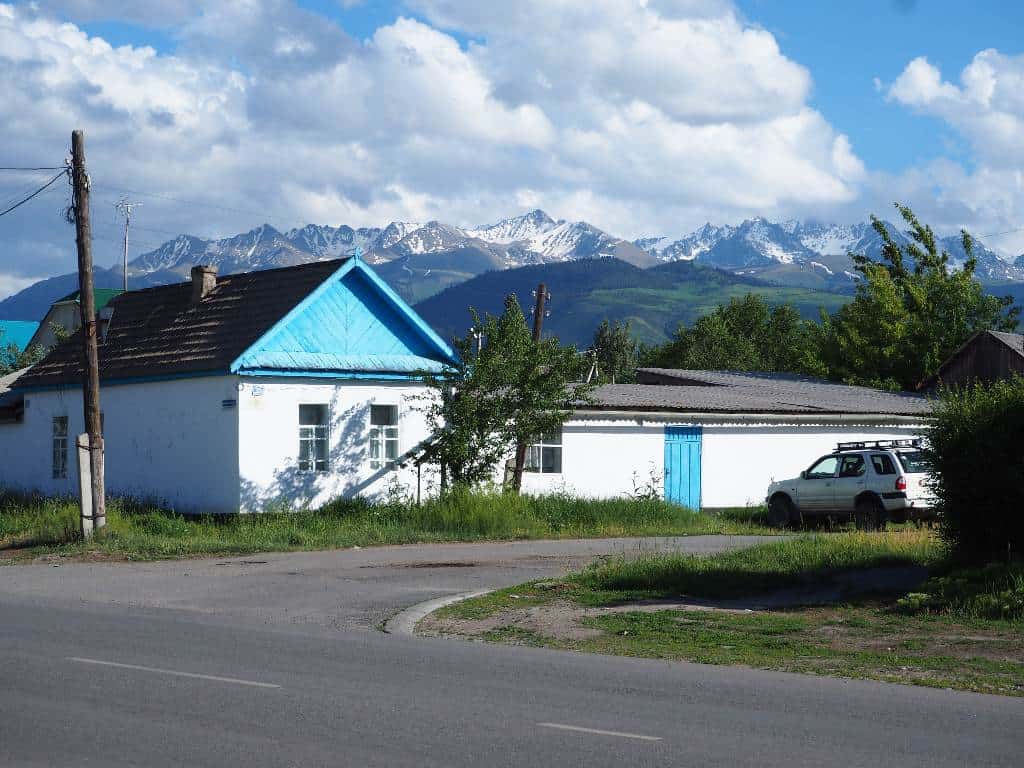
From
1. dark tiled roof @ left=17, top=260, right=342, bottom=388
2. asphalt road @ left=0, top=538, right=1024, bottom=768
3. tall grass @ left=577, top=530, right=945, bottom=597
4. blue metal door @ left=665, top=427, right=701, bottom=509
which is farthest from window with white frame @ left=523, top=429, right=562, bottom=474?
asphalt road @ left=0, top=538, right=1024, bottom=768

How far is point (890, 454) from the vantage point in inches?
1054

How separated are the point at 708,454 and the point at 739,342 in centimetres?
6496

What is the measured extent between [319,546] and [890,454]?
11.7 meters

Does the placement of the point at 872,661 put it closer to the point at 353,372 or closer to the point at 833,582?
the point at 833,582

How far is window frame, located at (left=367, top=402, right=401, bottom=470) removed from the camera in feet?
92.9

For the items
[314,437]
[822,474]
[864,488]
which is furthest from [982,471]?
[314,437]

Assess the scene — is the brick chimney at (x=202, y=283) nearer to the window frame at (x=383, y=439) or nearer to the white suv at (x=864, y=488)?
the window frame at (x=383, y=439)

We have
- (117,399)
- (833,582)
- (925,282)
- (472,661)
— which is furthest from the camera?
(925,282)

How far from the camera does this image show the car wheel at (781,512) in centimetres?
2933

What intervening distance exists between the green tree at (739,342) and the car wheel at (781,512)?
134 ft

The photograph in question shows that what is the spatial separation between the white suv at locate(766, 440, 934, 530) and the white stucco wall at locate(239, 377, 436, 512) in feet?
26.6

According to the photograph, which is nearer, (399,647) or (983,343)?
(399,647)

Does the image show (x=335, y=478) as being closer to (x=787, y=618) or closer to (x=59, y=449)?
(x=59, y=449)

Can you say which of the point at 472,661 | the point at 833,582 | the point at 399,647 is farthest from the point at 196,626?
the point at 833,582
